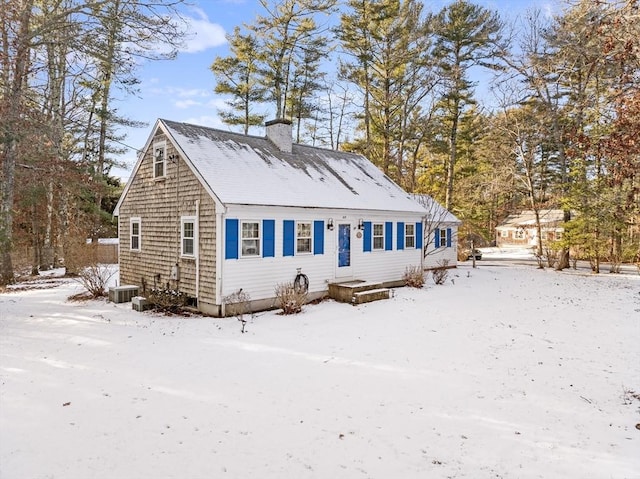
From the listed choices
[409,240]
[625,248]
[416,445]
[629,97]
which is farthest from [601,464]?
[625,248]

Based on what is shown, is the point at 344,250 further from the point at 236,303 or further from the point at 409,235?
the point at 236,303

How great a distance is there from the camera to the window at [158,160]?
13250 mm

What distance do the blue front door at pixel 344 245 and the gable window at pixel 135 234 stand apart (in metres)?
7.42

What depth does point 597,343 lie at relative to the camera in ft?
29.1

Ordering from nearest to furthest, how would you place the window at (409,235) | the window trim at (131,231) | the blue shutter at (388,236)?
the window trim at (131,231) → the blue shutter at (388,236) → the window at (409,235)

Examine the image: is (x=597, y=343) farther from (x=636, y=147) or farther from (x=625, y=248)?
(x=625, y=248)

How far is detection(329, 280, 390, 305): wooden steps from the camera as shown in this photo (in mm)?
12961

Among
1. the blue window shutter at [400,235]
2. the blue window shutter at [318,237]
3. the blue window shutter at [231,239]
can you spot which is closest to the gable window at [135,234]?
the blue window shutter at [231,239]

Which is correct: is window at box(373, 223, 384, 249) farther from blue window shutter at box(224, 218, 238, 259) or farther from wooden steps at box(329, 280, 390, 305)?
blue window shutter at box(224, 218, 238, 259)

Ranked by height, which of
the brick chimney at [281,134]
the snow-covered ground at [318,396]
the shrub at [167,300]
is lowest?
the snow-covered ground at [318,396]

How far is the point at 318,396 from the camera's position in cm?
595

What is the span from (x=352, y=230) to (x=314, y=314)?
429cm

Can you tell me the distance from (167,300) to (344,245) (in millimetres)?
6298

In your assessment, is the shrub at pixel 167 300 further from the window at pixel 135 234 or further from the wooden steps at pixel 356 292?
the wooden steps at pixel 356 292
